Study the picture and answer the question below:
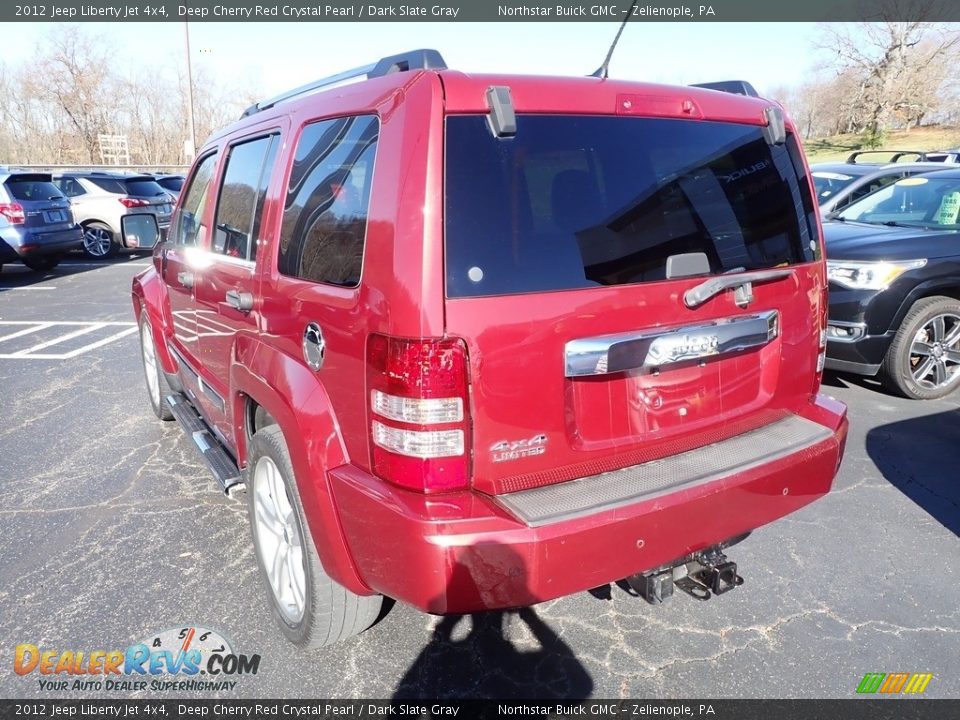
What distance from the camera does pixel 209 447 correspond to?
3.40 metres

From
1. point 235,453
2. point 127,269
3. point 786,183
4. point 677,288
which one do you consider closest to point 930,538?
point 786,183

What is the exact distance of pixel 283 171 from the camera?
8.38 ft

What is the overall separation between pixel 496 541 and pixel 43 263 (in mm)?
13965

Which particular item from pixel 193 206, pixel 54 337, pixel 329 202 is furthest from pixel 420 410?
pixel 54 337

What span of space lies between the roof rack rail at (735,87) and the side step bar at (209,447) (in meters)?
2.61

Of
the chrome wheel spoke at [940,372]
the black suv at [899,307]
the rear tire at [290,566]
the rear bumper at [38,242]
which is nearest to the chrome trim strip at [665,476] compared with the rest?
the rear tire at [290,566]

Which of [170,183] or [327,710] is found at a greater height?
[170,183]

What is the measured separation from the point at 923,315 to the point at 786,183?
338cm

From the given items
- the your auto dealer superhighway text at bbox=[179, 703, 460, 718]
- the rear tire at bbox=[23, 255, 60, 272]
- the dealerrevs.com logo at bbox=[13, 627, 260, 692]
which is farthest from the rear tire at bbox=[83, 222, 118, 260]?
the your auto dealer superhighway text at bbox=[179, 703, 460, 718]

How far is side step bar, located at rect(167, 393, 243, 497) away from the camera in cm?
298

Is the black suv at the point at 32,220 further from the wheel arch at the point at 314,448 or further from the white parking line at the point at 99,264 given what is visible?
the wheel arch at the point at 314,448

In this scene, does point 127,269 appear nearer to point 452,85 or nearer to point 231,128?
point 231,128

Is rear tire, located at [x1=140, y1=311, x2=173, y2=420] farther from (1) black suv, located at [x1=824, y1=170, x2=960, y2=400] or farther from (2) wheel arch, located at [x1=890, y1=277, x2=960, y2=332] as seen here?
(2) wheel arch, located at [x1=890, y1=277, x2=960, y2=332]

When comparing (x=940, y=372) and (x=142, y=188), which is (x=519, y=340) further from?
(x=142, y=188)
